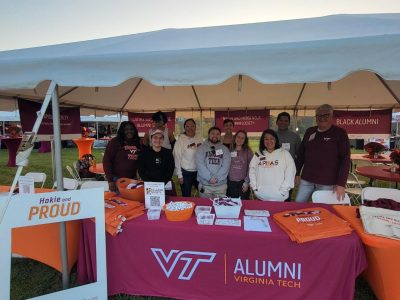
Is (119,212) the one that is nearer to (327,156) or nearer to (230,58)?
(230,58)

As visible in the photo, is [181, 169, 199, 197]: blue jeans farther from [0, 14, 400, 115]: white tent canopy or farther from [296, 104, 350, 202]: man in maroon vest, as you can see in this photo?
[0, 14, 400, 115]: white tent canopy

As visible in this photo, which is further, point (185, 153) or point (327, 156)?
point (185, 153)

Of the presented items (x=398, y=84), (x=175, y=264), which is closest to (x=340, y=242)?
(x=175, y=264)

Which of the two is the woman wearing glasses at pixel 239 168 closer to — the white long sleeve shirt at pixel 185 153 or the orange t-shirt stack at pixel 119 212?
the white long sleeve shirt at pixel 185 153

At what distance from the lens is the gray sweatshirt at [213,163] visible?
→ 2.80 m

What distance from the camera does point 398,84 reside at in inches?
145

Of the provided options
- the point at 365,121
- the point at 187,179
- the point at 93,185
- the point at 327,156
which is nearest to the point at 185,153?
the point at 187,179

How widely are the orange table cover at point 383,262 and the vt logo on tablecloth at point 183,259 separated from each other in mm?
973

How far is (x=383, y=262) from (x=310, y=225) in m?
0.45

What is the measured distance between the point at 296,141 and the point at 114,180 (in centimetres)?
236

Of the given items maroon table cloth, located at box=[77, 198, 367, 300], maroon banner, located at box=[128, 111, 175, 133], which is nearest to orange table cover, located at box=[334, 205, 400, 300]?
maroon table cloth, located at box=[77, 198, 367, 300]

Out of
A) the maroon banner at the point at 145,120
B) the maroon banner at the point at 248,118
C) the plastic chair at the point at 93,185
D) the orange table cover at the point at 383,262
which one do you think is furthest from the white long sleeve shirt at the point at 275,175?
the maroon banner at the point at 145,120

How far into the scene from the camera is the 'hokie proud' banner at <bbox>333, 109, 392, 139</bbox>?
518 cm

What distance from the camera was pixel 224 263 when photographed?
1660 millimetres
